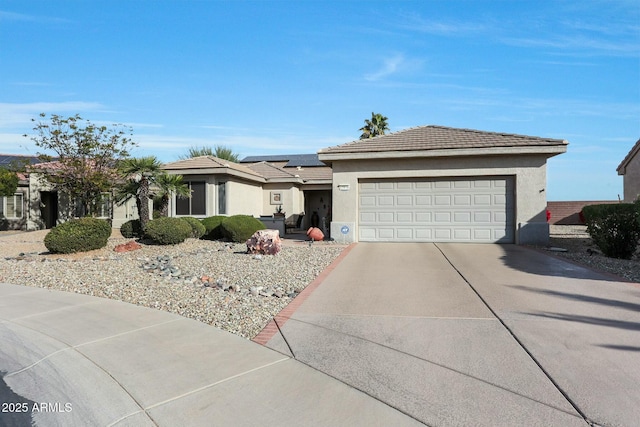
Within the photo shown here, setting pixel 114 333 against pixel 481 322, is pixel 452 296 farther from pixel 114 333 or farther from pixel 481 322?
pixel 114 333

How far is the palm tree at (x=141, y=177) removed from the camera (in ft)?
51.9

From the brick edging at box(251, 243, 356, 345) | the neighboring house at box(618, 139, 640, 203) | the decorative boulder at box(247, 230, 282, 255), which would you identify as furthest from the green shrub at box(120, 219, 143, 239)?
the neighboring house at box(618, 139, 640, 203)

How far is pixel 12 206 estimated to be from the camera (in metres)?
25.0

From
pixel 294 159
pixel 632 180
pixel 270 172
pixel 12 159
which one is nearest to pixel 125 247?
pixel 270 172

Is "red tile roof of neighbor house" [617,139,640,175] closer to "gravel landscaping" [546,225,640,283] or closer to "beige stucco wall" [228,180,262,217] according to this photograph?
"gravel landscaping" [546,225,640,283]

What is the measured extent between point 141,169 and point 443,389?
14615 mm

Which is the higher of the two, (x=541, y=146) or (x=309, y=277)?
(x=541, y=146)

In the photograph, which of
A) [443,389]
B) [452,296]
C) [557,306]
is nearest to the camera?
[443,389]

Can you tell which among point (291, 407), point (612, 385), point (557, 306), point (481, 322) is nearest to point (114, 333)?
point (291, 407)

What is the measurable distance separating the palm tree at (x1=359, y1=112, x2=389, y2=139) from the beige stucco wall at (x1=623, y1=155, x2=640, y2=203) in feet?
65.8

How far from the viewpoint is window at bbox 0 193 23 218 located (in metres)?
24.8

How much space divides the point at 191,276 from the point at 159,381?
553cm

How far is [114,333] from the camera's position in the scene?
18.4ft

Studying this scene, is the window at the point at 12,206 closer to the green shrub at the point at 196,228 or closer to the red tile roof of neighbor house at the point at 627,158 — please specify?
the green shrub at the point at 196,228
